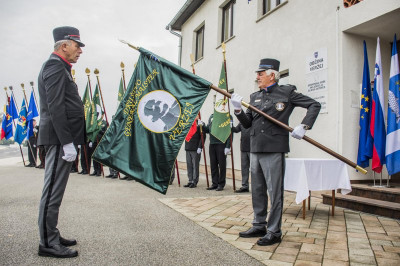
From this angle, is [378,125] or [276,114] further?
[378,125]

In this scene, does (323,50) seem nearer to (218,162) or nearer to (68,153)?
(218,162)

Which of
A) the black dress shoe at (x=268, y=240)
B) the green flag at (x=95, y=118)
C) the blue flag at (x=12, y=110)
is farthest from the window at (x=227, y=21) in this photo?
the blue flag at (x=12, y=110)

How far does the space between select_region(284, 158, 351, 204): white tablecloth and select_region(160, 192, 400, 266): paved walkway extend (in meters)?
0.42

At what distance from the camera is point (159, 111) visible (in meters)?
3.17

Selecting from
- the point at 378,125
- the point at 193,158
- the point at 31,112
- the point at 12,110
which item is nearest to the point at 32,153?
the point at 12,110

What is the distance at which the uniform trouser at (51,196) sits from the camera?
8.79ft

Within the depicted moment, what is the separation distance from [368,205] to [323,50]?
304 centimetres

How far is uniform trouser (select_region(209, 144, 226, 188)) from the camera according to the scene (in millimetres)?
7062

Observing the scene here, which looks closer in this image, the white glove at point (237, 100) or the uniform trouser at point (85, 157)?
the white glove at point (237, 100)

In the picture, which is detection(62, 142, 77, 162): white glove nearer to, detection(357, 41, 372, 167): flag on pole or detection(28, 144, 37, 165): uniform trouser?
detection(357, 41, 372, 167): flag on pole

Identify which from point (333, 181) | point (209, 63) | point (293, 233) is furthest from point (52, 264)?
point (209, 63)

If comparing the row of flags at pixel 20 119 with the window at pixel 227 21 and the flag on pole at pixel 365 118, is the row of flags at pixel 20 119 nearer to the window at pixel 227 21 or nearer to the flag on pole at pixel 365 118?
the window at pixel 227 21

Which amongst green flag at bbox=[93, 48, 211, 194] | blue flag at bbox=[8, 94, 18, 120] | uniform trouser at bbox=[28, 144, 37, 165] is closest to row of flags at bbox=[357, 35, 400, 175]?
green flag at bbox=[93, 48, 211, 194]

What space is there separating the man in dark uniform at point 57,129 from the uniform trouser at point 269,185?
1.86 m
